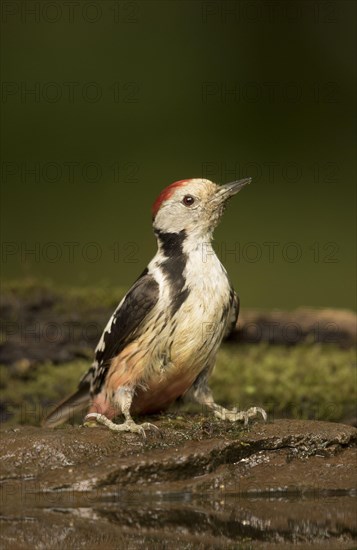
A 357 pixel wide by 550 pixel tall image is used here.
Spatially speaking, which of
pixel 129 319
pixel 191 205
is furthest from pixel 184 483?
pixel 191 205

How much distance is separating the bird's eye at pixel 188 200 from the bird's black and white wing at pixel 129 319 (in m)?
0.27

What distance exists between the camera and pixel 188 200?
140 inches

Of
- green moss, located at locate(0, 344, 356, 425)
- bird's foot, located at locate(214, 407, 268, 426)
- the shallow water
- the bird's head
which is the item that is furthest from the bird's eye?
green moss, located at locate(0, 344, 356, 425)

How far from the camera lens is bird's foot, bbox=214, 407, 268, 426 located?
3436 millimetres

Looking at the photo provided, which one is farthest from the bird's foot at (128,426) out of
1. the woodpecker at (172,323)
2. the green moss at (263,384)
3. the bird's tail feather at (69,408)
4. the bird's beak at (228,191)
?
the green moss at (263,384)

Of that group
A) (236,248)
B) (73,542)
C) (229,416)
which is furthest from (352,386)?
(236,248)

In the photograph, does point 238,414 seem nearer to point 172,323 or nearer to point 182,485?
point 172,323

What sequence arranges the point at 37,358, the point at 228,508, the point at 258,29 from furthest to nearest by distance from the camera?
1. the point at 258,29
2. the point at 37,358
3. the point at 228,508

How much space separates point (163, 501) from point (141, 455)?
0.66 ft

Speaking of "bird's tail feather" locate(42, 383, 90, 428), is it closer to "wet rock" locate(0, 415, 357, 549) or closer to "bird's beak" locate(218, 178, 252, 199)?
"wet rock" locate(0, 415, 357, 549)

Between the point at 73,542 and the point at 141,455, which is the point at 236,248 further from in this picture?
the point at 73,542

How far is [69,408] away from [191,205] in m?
0.84

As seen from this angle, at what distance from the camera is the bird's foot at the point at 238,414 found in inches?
135

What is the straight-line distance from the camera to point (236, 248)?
7699 mm
